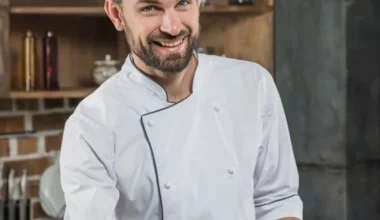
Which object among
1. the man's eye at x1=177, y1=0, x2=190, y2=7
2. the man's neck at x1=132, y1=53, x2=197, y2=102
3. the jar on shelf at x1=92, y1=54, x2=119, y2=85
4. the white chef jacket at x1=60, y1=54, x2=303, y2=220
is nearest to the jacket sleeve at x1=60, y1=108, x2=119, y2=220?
the white chef jacket at x1=60, y1=54, x2=303, y2=220

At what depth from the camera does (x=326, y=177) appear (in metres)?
2.25

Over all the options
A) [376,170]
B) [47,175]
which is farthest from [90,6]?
[376,170]

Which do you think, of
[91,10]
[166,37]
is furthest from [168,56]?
[91,10]

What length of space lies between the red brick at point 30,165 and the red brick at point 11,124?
0.31 feet

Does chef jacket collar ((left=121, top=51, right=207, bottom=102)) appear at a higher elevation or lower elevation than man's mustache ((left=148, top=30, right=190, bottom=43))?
lower

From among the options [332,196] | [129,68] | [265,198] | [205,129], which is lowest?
[332,196]

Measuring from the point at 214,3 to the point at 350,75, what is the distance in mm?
457

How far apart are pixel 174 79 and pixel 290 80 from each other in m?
1.06

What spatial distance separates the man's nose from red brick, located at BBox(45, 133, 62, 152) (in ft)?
4.28

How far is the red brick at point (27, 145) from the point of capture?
2348 mm

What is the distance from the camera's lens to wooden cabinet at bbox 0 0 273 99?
7.14ft

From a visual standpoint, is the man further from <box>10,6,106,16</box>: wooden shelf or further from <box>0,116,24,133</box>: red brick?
<box>0,116,24,133</box>: red brick

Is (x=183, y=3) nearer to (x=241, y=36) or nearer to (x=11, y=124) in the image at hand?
(x=241, y=36)

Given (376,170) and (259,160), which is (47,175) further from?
(259,160)
